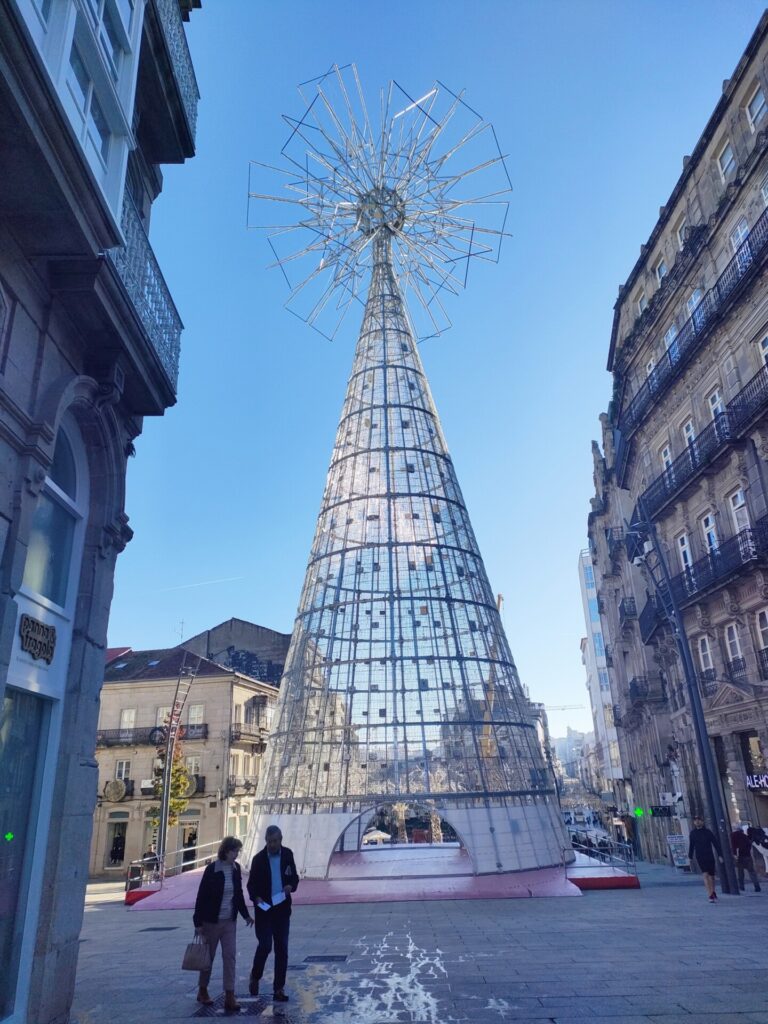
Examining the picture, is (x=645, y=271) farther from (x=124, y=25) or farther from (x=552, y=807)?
(x=124, y=25)

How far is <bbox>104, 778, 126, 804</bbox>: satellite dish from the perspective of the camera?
111 feet

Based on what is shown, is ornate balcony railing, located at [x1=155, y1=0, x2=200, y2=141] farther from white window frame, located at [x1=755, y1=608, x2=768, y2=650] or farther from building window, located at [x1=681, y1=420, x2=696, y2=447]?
building window, located at [x1=681, y1=420, x2=696, y2=447]

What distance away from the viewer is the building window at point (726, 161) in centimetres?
1925

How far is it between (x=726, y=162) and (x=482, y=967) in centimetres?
2141

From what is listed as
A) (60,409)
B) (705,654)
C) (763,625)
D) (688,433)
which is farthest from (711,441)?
(60,409)

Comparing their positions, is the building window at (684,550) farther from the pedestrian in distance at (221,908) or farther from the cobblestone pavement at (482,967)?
the pedestrian in distance at (221,908)

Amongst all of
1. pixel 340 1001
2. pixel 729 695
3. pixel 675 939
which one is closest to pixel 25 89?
pixel 340 1001

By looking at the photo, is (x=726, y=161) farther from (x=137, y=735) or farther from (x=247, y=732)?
(x=137, y=735)

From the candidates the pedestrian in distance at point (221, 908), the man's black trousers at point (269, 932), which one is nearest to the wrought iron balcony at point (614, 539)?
the man's black trousers at point (269, 932)

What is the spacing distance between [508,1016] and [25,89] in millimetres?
8347

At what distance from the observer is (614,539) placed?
1411 inches

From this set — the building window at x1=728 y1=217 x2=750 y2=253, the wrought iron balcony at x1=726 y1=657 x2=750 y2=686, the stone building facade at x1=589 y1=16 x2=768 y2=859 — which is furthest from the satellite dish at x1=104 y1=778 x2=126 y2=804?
the building window at x1=728 y1=217 x2=750 y2=253

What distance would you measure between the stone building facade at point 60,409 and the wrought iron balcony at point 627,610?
2770 centimetres

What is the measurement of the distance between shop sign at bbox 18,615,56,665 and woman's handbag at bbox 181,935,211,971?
321cm
